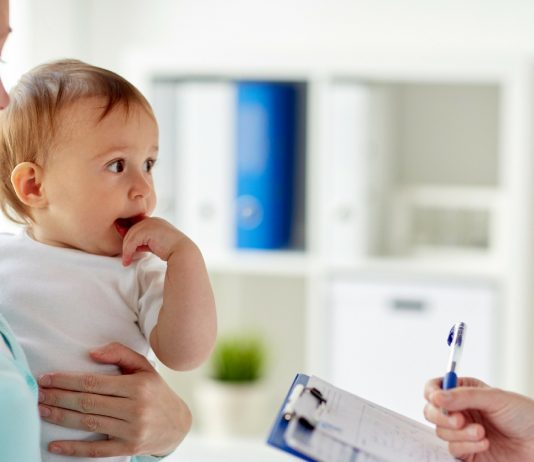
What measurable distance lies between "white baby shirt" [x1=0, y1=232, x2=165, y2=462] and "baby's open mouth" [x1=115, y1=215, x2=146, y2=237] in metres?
0.04

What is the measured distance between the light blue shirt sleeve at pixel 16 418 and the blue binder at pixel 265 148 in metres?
2.20

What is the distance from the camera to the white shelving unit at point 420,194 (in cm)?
292

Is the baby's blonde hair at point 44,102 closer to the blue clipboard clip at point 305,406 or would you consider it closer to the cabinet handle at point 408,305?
the blue clipboard clip at point 305,406

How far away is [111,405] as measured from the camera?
1.14 metres

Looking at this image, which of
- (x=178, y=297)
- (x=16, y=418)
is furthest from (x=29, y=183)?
(x=16, y=418)

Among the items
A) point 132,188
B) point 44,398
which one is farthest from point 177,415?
point 132,188

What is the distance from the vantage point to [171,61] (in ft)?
10.5

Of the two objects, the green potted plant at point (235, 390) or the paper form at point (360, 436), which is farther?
the green potted plant at point (235, 390)

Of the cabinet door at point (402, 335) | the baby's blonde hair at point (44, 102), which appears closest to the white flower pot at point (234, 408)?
the cabinet door at point (402, 335)

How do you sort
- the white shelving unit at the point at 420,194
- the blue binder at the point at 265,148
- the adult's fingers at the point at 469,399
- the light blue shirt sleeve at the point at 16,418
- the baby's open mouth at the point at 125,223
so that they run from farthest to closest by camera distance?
1. the blue binder at the point at 265,148
2. the white shelving unit at the point at 420,194
3. the baby's open mouth at the point at 125,223
4. the adult's fingers at the point at 469,399
5. the light blue shirt sleeve at the point at 16,418

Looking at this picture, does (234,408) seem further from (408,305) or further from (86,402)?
(86,402)

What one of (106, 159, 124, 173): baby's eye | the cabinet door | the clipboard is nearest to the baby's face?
(106, 159, 124, 173): baby's eye

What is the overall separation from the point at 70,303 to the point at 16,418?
0.26 metres

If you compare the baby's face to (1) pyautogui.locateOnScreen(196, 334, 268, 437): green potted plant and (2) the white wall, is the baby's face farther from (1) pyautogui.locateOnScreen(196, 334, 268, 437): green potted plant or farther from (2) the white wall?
(1) pyautogui.locateOnScreen(196, 334, 268, 437): green potted plant
